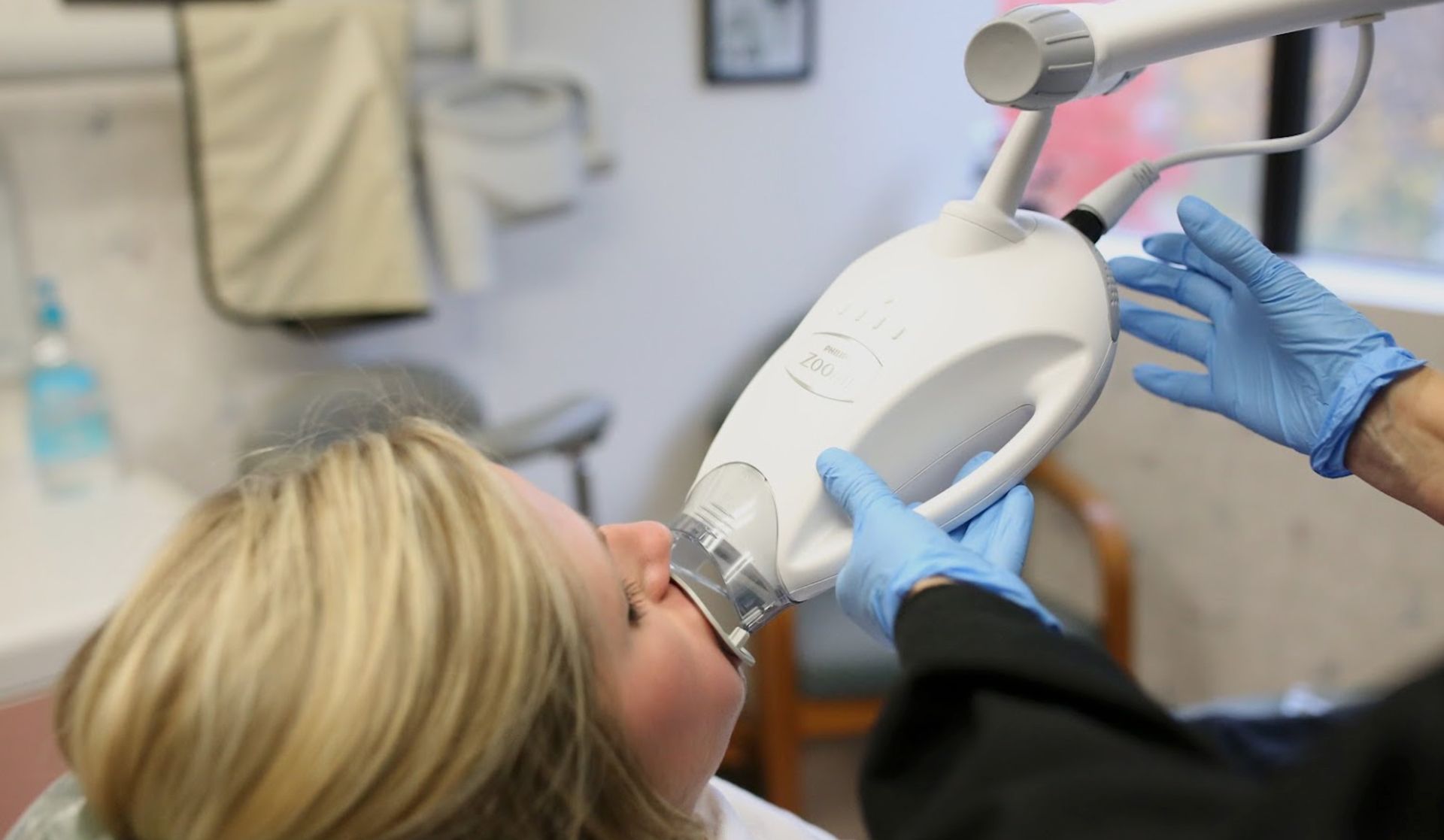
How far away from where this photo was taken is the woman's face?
773mm

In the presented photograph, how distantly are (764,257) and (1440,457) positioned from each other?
1450 mm

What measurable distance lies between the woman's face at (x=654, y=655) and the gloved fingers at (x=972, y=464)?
0.21m

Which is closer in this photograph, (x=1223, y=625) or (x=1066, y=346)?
(x=1066, y=346)

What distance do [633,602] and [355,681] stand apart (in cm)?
24

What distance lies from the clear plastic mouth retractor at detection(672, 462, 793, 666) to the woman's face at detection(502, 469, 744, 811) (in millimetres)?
12

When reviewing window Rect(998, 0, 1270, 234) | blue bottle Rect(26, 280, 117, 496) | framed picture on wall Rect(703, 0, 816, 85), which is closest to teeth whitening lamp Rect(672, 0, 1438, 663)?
blue bottle Rect(26, 280, 117, 496)

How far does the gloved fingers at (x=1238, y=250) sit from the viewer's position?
0.95 meters

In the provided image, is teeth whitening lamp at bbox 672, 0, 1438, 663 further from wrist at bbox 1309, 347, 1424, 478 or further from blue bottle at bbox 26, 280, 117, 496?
blue bottle at bbox 26, 280, 117, 496

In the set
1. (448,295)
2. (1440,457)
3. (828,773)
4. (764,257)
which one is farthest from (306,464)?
(828,773)

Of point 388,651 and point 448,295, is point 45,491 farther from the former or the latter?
point 388,651

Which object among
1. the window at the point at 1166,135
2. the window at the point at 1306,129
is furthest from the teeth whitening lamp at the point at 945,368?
the window at the point at 1166,135

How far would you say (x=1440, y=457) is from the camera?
2.81ft

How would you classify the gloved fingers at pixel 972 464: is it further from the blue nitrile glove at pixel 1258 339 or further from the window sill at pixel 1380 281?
the window sill at pixel 1380 281

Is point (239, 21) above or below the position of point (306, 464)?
above
